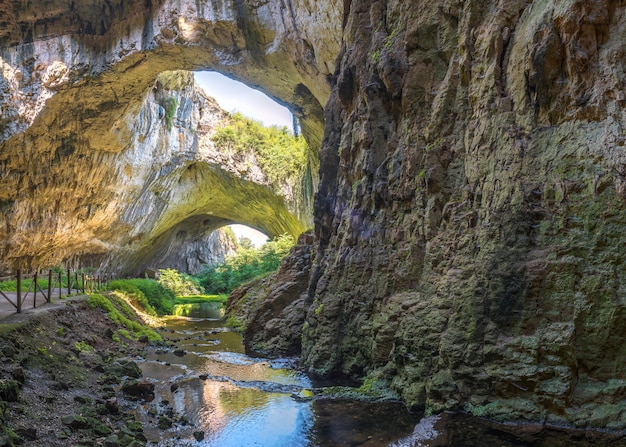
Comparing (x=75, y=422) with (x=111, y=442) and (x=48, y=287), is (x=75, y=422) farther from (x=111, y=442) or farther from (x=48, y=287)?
(x=48, y=287)

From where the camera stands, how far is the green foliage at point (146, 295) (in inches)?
749

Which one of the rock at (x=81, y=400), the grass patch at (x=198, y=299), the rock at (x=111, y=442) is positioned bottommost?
the grass patch at (x=198, y=299)

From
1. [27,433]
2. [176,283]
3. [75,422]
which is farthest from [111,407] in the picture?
[176,283]

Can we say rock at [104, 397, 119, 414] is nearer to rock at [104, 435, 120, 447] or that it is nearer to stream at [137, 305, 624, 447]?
stream at [137, 305, 624, 447]

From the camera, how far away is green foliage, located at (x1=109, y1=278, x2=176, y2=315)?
1903 centimetres

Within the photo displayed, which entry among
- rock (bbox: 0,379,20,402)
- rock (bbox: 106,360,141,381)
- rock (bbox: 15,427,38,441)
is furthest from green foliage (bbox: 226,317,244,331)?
rock (bbox: 15,427,38,441)

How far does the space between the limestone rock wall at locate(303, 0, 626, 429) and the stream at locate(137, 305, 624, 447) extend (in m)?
0.40

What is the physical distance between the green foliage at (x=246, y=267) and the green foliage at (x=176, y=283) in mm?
1863

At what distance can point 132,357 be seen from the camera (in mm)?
9539

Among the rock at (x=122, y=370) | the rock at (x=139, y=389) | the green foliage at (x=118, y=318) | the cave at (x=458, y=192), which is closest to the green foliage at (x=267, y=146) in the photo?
the cave at (x=458, y=192)

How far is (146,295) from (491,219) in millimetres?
18780

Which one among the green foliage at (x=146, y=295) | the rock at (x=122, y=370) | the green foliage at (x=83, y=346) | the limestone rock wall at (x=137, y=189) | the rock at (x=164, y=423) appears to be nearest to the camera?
the rock at (x=164, y=423)

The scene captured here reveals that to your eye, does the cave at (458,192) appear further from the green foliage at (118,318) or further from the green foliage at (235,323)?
the green foliage at (235,323)

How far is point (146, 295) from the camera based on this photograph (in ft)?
69.2
